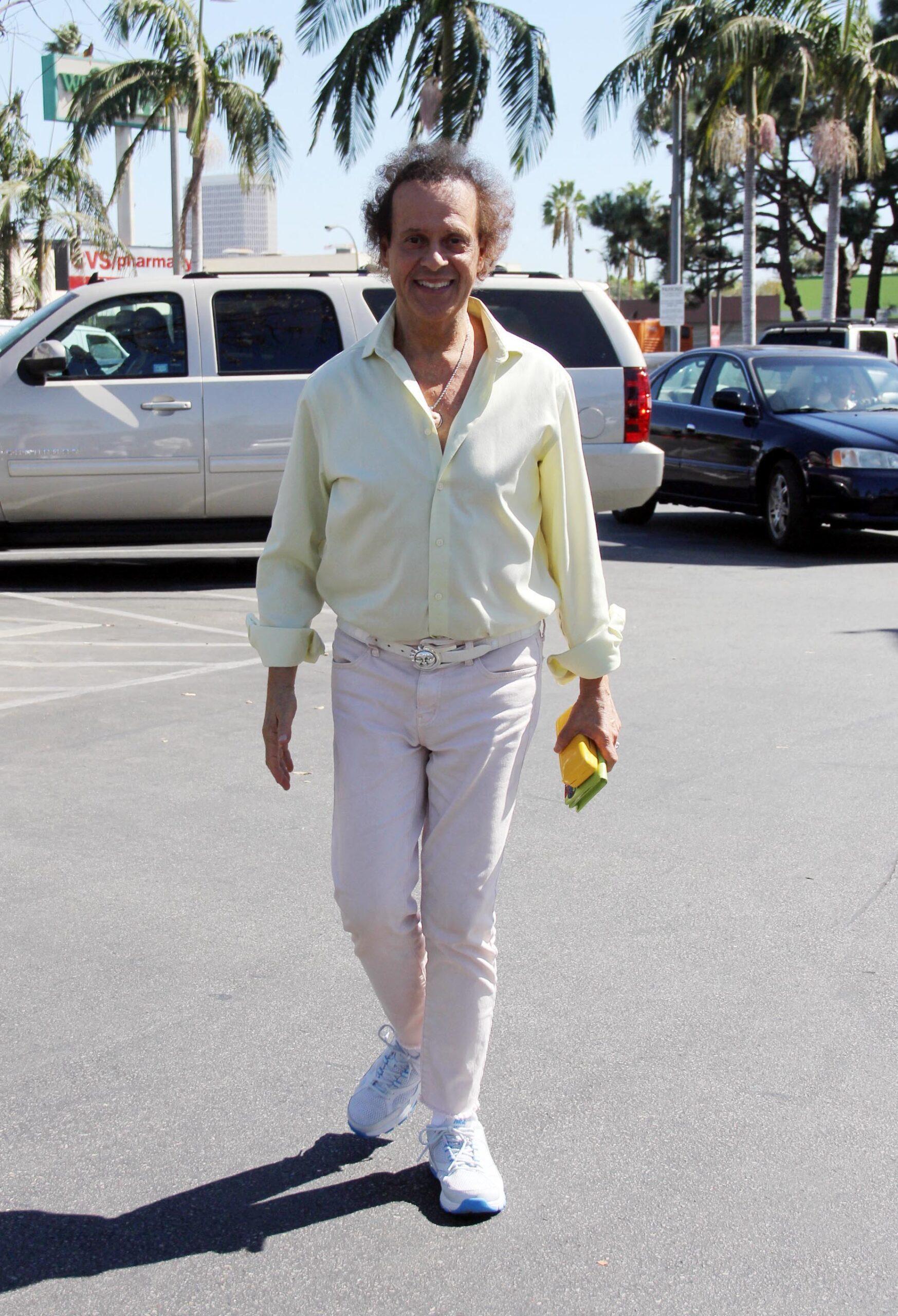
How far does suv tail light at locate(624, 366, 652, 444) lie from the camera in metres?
10.9

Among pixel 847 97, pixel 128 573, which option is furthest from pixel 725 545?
pixel 847 97

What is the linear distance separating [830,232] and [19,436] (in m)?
26.5

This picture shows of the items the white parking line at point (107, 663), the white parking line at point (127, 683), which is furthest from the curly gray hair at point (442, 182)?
the white parking line at point (107, 663)

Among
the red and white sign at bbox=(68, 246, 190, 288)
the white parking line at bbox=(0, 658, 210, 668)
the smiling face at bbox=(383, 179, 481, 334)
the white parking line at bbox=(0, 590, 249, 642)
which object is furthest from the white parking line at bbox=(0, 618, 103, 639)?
the red and white sign at bbox=(68, 246, 190, 288)

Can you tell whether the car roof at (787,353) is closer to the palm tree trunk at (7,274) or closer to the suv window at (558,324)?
the suv window at (558,324)

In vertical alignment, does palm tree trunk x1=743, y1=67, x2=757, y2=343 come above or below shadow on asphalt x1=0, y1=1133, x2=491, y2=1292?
above

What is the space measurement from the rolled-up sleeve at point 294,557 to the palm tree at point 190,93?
24.8m

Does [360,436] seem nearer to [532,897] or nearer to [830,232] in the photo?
[532,897]

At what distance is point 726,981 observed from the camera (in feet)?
12.9

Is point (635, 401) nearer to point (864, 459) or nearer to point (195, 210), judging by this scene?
point (864, 459)

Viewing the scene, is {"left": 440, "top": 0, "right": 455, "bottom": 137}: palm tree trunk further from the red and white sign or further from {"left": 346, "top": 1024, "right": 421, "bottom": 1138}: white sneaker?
{"left": 346, "top": 1024, "right": 421, "bottom": 1138}: white sneaker

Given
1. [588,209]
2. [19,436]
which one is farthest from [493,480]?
[588,209]

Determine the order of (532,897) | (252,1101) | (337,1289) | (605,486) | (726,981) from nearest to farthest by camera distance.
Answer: (337,1289) < (252,1101) < (726,981) < (532,897) < (605,486)

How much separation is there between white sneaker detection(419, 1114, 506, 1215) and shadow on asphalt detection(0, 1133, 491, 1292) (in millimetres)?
35
